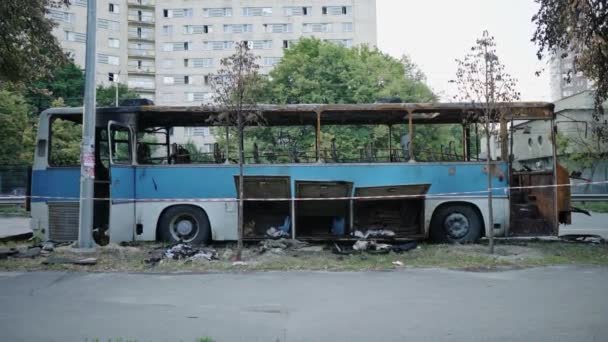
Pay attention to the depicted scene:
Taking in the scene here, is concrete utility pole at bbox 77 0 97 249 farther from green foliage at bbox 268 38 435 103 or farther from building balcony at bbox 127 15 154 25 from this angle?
building balcony at bbox 127 15 154 25

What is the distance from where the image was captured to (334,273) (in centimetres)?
814

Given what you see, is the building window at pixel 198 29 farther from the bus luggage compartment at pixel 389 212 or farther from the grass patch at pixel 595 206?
the bus luggage compartment at pixel 389 212

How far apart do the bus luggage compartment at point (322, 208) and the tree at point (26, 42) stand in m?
7.24

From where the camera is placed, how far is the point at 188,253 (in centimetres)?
940

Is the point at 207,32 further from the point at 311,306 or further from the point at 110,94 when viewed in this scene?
the point at 311,306

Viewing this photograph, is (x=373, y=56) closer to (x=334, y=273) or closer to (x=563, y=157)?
(x=563, y=157)

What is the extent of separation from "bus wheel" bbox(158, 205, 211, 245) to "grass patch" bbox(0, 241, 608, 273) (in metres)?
0.44

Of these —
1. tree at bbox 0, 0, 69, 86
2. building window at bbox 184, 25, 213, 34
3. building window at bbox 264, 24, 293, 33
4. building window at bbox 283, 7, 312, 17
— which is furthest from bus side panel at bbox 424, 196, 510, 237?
building window at bbox 184, 25, 213, 34

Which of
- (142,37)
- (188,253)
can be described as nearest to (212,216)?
(188,253)

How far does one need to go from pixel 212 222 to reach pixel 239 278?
3.06 metres

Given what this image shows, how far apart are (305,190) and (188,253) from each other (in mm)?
2787

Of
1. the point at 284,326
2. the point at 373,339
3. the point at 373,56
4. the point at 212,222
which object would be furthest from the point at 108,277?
the point at 373,56

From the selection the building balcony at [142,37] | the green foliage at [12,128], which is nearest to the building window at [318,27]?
the building balcony at [142,37]

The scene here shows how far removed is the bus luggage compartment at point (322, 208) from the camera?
10.6 m
